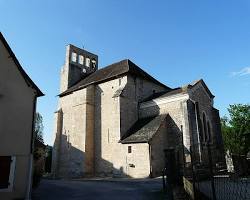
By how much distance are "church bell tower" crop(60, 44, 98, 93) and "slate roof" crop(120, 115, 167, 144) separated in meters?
11.7

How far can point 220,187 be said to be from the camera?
8508 mm

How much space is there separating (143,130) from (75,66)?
49.4ft

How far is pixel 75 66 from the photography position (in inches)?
1259

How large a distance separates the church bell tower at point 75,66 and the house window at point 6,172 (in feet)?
67.2

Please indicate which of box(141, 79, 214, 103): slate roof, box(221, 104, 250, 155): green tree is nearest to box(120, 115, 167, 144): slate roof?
box(141, 79, 214, 103): slate roof

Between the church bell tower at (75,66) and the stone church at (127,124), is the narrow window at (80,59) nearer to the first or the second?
the church bell tower at (75,66)

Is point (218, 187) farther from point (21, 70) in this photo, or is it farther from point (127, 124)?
point (127, 124)

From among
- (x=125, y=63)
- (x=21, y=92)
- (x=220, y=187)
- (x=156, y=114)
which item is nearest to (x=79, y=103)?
(x=125, y=63)

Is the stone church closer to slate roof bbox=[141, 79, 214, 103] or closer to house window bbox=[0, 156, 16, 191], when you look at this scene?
slate roof bbox=[141, 79, 214, 103]

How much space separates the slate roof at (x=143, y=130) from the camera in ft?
66.0

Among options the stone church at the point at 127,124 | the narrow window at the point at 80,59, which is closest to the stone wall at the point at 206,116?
the stone church at the point at 127,124

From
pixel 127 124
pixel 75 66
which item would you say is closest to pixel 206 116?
pixel 127 124

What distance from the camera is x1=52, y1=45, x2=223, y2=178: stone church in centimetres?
2016

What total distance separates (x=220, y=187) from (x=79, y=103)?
19778 millimetres
